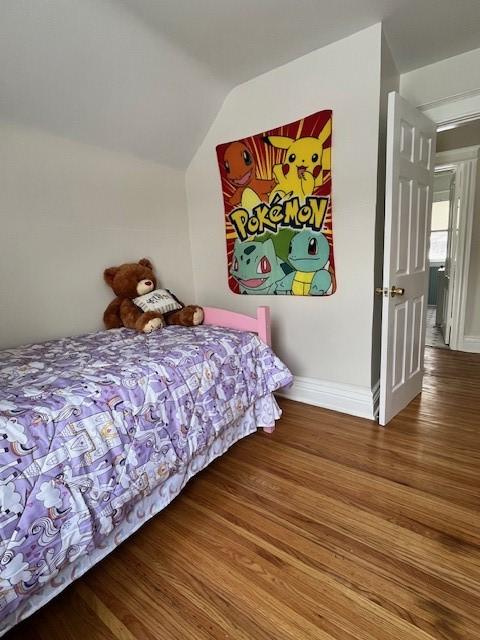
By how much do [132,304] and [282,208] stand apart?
4.08 feet

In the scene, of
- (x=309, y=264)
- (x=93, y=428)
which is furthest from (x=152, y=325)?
(x=309, y=264)

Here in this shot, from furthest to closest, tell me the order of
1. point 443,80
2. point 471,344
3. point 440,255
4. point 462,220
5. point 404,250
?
point 440,255, point 471,344, point 462,220, point 443,80, point 404,250

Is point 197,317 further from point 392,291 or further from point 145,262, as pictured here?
point 392,291

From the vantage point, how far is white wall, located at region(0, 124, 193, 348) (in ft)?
5.93

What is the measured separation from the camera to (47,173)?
192cm

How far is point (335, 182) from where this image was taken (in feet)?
6.57

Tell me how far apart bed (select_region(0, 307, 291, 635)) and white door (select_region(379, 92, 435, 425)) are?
0.73 m

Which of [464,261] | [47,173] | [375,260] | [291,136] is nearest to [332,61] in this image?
[291,136]

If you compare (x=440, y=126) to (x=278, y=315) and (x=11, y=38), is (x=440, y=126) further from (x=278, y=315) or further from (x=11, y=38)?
(x=11, y=38)

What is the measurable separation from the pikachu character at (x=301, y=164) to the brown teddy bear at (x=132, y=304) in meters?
1.04

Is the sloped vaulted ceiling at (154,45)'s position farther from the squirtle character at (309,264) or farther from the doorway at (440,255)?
the doorway at (440,255)

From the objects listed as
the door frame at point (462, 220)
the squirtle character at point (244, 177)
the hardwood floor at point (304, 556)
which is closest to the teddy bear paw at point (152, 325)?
the hardwood floor at point (304, 556)

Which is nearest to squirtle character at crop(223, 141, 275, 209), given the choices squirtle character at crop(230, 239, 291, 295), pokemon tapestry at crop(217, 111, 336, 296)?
Answer: pokemon tapestry at crop(217, 111, 336, 296)

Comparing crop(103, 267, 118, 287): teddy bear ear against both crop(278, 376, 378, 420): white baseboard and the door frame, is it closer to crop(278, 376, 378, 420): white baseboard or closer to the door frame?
crop(278, 376, 378, 420): white baseboard
